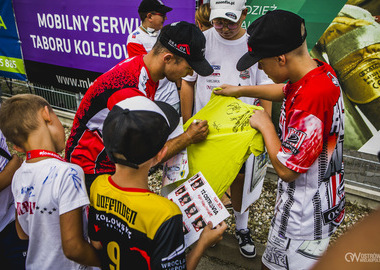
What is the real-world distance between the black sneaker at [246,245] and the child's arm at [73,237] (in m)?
1.84

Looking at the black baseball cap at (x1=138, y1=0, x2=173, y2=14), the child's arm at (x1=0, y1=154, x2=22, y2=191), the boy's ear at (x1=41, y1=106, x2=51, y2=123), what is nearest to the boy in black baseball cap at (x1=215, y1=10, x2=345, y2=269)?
the boy's ear at (x1=41, y1=106, x2=51, y2=123)

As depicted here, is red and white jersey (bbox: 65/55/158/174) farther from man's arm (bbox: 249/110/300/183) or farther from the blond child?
man's arm (bbox: 249/110/300/183)

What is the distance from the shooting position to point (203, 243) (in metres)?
1.43

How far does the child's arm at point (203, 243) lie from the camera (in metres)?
1.40

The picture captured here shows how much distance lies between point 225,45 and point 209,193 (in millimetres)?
1497

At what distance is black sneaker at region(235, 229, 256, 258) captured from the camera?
2.86 metres

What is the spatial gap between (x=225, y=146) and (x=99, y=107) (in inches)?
33.6

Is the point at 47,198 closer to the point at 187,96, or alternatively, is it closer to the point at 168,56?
the point at 168,56

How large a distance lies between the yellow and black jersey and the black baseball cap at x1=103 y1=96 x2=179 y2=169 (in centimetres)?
16

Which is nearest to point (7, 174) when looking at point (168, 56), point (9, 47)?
point (168, 56)

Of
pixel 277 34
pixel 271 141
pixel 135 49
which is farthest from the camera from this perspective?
pixel 135 49

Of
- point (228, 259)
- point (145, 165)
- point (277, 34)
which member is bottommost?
point (228, 259)

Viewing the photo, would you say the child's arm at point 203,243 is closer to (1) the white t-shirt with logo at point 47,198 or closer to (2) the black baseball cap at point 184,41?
(1) the white t-shirt with logo at point 47,198

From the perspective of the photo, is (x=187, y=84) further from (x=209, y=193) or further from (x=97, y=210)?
(x=97, y=210)
